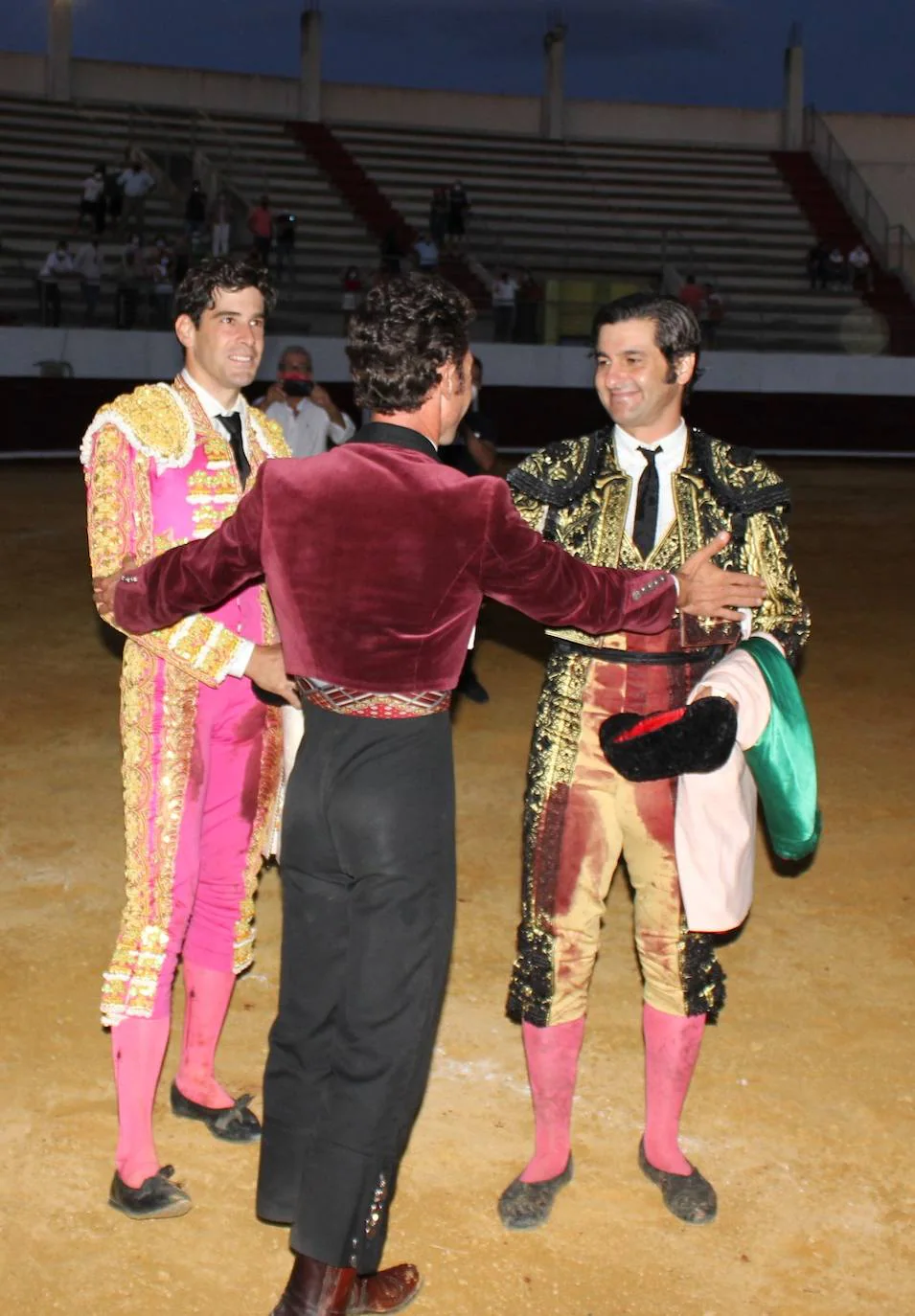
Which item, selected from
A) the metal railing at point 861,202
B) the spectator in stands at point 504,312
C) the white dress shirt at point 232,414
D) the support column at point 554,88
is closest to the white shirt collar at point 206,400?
the white dress shirt at point 232,414

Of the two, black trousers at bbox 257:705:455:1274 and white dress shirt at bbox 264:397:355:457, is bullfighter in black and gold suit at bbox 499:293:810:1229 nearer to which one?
black trousers at bbox 257:705:455:1274

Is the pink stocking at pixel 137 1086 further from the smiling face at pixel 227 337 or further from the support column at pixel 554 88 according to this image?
the support column at pixel 554 88

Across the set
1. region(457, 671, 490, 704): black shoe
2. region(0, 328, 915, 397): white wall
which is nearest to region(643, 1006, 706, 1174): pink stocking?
region(457, 671, 490, 704): black shoe

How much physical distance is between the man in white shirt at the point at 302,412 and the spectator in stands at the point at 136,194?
38.0 ft

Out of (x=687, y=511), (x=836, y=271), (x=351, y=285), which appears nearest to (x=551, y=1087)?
(x=687, y=511)

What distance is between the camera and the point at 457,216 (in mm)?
19750

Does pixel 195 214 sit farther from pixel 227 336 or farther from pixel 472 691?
pixel 227 336

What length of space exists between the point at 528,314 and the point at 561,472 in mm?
14554

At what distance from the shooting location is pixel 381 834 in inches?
89.0

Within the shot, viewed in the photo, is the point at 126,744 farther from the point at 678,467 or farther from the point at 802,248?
the point at 802,248

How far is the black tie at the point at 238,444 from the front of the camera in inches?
115

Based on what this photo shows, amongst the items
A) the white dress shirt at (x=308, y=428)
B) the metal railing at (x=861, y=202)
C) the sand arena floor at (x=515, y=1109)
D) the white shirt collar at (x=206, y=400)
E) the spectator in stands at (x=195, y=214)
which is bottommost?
the sand arena floor at (x=515, y=1109)

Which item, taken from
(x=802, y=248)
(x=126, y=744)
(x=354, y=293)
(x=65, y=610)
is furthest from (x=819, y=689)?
(x=802, y=248)

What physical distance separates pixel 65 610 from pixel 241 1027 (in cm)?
482
